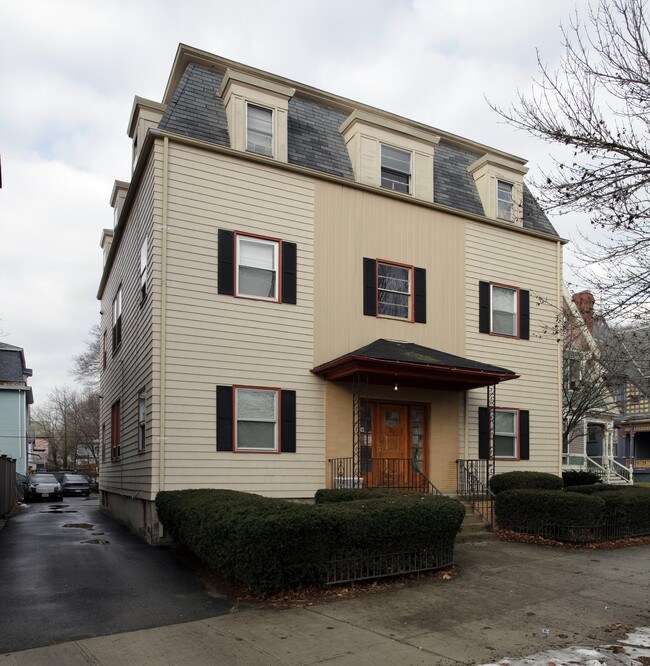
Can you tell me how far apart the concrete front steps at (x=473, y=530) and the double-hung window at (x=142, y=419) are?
20.2 ft

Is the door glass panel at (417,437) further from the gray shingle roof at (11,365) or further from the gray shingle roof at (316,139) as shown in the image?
the gray shingle roof at (11,365)

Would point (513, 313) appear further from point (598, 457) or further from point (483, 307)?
point (598, 457)

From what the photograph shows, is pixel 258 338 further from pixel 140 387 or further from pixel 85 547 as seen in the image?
pixel 85 547

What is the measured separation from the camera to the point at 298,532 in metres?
7.55

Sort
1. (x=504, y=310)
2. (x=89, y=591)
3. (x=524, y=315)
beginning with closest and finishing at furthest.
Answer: (x=89, y=591) < (x=504, y=310) < (x=524, y=315)

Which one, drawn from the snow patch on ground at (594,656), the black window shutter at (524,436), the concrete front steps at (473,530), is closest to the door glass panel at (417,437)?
the concrete front steps at (473,530)

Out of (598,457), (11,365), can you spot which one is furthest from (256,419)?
(11,365)

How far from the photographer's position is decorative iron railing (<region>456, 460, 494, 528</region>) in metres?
13.5

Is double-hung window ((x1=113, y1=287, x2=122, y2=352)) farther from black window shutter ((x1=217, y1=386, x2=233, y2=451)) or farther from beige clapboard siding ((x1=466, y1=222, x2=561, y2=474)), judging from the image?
beige clapboard siding ((x1=466, y1=222, x2=561, y2=474))

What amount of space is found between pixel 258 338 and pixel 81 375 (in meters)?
41.3

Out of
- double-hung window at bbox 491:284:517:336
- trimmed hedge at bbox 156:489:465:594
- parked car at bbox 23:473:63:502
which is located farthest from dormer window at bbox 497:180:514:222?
parked car at bbox 23:473:63:502

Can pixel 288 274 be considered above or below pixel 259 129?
below

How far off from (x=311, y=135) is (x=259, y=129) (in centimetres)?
151

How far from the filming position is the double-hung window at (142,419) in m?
12.6
